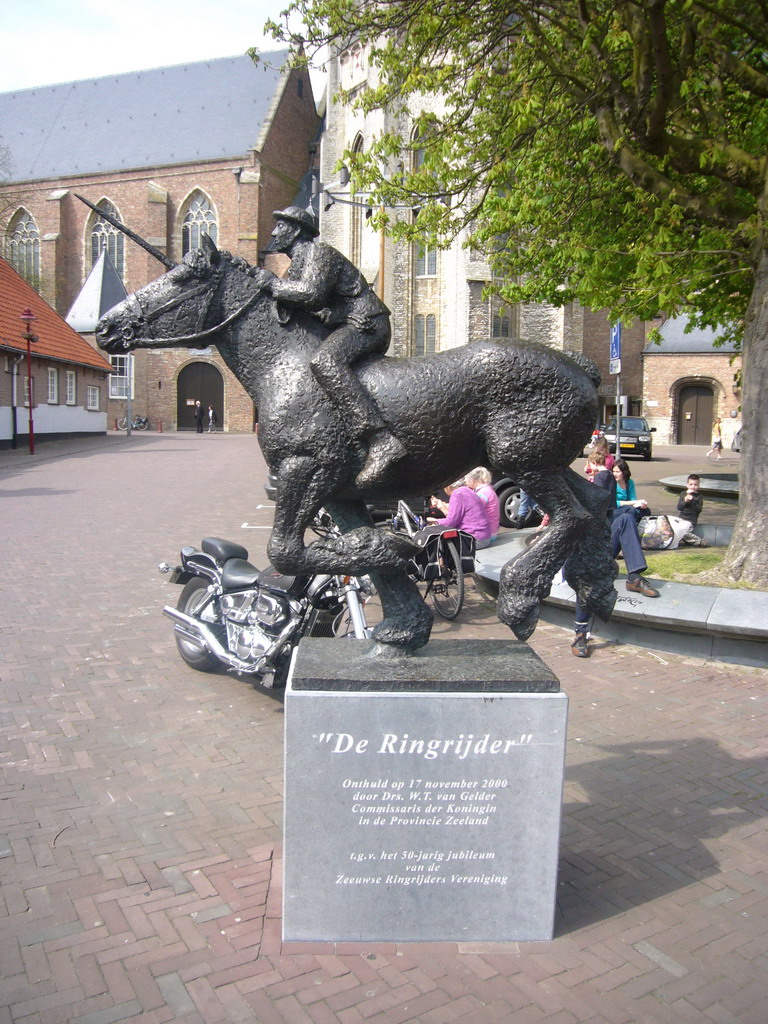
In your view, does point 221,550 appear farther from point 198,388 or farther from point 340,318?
point 198,388

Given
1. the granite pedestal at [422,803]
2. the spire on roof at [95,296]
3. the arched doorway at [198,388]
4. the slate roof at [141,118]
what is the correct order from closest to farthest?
the granite pedestal at [422,803], the spire on roof at [95,296], the arched doorway at [198,388], the slate roof at [141,118]

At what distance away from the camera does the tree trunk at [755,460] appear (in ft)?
24.2

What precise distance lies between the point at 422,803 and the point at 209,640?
2.97m

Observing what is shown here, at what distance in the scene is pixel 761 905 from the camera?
3.37 metres

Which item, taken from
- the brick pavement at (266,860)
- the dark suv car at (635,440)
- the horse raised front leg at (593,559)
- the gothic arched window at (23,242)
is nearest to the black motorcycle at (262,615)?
the brick pavement at (266,860)

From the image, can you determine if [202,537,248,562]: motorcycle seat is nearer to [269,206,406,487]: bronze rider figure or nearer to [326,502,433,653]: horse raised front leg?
[326,502,433,653]: horse raised front leg

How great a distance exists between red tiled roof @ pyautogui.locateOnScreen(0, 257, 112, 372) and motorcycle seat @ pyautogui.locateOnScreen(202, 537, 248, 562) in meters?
21.0

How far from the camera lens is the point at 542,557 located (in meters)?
3.13

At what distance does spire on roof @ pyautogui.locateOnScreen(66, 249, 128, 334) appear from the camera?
37281mm

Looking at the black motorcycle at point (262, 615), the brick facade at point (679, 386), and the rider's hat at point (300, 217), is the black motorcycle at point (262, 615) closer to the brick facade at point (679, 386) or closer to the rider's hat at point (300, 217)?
the rider's hat at point (300, 217)

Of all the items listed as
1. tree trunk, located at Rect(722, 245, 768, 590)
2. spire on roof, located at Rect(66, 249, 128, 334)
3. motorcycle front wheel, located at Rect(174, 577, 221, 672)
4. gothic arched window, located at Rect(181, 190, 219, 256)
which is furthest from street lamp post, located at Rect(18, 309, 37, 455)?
tree trunk, located at Rect(722, 245, 768, 590)

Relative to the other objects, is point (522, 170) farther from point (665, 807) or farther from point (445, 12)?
point (665, 807)

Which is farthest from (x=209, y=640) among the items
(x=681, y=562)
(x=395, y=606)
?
(x=681, y=562)

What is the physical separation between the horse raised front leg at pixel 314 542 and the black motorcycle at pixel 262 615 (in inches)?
78.4
